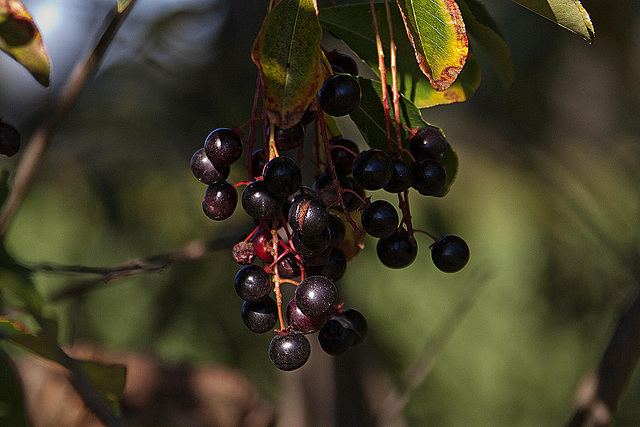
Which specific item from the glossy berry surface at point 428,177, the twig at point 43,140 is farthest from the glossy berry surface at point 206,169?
the twig at point 43,140

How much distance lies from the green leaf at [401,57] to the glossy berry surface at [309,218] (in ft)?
0.89

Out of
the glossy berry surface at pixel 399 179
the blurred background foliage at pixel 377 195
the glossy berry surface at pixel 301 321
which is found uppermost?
the glossy berry surface at pixel 399 179

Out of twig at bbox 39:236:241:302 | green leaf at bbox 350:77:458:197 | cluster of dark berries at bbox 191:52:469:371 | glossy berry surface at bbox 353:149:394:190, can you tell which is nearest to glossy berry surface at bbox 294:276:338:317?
cluster of dark berries at bbox 191:52:469:371

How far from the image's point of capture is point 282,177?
1.94 ft

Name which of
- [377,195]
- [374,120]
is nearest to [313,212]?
[374,120]

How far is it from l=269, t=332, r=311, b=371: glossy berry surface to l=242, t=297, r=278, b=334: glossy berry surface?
1.2 inches

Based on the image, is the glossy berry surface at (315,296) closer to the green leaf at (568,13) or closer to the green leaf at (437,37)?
the green leaf at (437,37)

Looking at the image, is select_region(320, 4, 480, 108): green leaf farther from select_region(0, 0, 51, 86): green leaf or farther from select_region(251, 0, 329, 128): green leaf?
select_region(0, 0, 51, 86): green leaf

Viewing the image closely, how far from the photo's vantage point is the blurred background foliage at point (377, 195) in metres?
2.02

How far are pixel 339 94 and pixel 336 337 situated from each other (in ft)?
0.95

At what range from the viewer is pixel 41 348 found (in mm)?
741

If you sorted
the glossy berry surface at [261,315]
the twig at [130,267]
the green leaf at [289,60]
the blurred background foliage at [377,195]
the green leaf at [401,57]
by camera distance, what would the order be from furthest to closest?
the blurred background foliage at [377,195] < the twig at [130,267] < the green leaf at [401,57] < the glossy berry surface at [261,315] < the green leaf at [289,60]

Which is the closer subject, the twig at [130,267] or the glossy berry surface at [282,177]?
the glossy berry surface at [282,177]

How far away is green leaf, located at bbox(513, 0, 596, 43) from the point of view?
1.90 feet
